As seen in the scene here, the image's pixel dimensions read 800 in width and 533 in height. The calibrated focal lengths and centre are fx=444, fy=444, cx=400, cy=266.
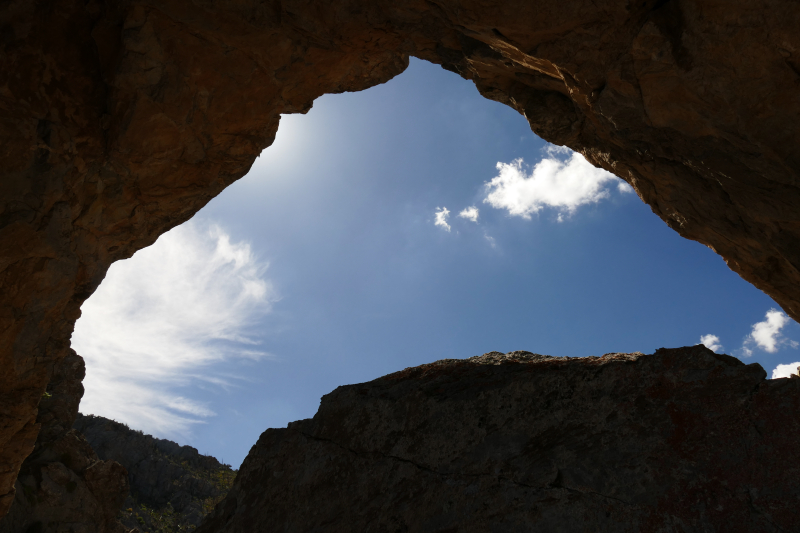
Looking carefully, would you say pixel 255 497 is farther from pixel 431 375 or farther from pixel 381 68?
pixel 381 68

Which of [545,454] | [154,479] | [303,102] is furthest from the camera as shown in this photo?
[154,479]

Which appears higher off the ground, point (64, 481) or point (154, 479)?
point (64, 481)

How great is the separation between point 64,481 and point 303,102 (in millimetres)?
17830

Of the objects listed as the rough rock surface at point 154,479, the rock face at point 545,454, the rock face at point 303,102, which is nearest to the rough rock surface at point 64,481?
the rock face at point 303,102

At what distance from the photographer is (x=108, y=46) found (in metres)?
8.04

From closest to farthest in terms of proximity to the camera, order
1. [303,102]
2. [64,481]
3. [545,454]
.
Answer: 1. [545,454]
2. [303,102]
3. [64,481]

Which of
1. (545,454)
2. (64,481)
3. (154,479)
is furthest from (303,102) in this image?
(154,479)

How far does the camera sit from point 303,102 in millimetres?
9414

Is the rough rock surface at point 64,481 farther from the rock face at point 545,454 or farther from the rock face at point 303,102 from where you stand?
the rock face at point 545,454

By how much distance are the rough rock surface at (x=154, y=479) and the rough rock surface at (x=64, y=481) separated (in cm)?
1230

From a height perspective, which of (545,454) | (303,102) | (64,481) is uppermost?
(303,102)

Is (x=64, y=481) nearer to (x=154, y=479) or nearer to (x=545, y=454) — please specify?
(x=154, y=479)

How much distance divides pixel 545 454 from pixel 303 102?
820cm

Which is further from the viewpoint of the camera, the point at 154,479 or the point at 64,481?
the point at 154,479
